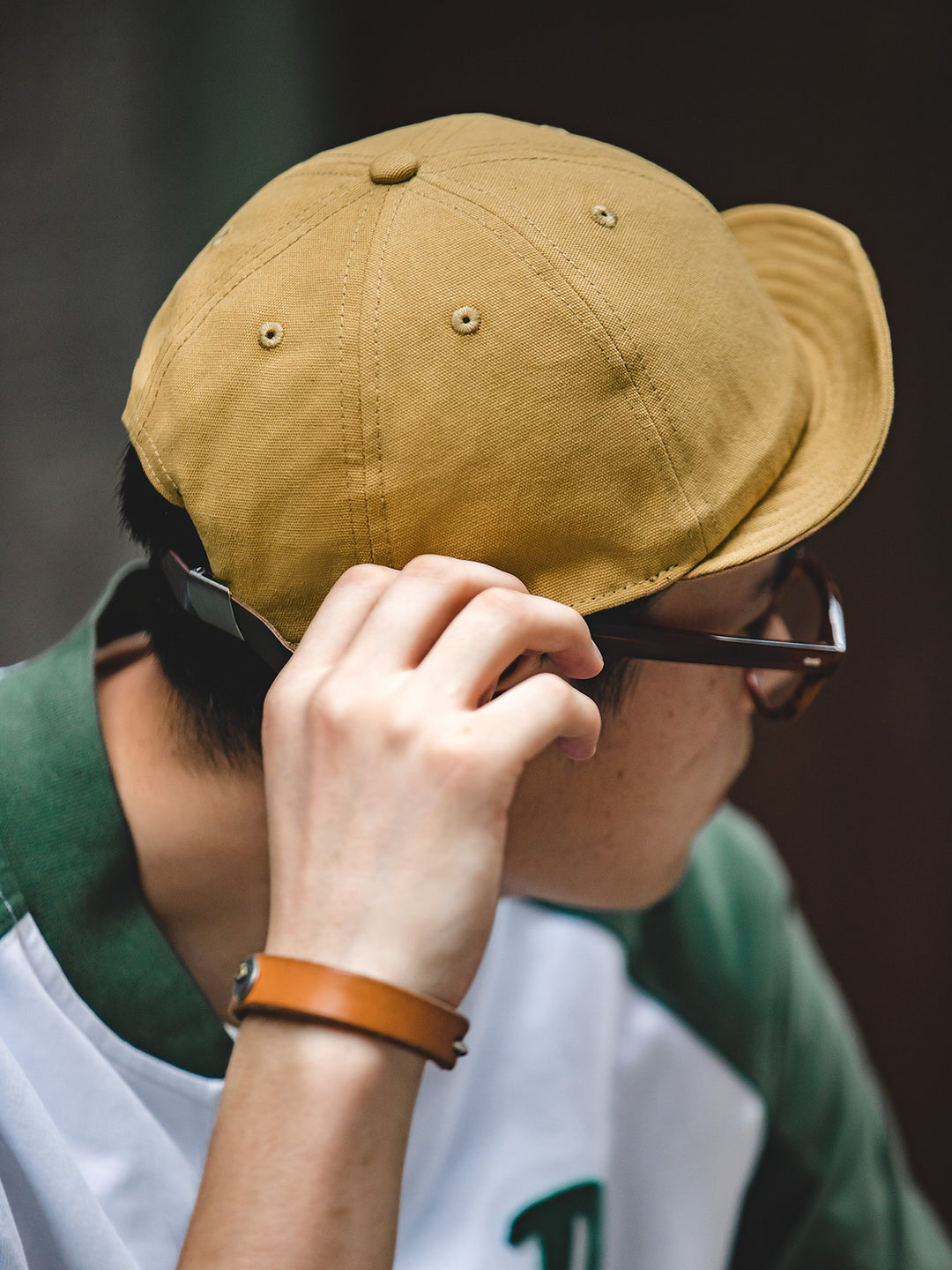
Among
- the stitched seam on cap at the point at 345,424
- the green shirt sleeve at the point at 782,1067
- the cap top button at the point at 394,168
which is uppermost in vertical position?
the cap top button at the point at 394,168

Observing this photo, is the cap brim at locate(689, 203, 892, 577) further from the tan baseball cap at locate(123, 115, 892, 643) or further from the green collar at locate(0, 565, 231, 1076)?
the green collar at locate(0, 565, 231, 1076)

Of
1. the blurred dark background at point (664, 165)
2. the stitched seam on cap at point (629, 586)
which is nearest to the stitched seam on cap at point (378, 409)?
the stitched seam on cap at point (629, 586)

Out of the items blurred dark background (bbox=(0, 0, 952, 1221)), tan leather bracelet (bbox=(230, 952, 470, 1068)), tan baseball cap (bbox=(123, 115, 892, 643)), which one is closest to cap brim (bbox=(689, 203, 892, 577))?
tan baseball cap (bbox=(123, 115, 892, 643))

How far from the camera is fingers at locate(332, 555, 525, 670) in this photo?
64 centimetres

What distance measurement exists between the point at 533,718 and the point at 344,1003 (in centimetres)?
18

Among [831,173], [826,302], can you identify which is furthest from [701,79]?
[826,302]

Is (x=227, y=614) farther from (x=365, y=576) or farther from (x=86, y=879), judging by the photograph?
(x=86, y=879)

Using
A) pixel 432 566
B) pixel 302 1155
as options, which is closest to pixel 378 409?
pixel 432 566

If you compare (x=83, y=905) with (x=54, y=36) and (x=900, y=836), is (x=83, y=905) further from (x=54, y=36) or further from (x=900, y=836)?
(x=900, y=836)

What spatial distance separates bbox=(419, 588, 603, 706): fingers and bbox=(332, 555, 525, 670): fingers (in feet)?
0.03

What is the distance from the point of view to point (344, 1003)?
1.94 ft

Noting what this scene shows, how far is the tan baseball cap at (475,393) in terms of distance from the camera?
707 mm

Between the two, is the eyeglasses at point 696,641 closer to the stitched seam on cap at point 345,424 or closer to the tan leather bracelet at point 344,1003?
the stitched seam on cap at point 345,424

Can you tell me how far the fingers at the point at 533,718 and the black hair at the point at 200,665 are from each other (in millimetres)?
149
